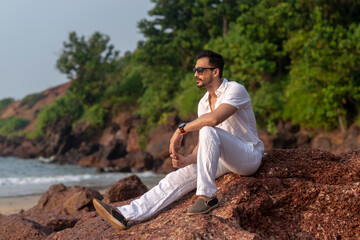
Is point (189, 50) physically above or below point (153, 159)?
above

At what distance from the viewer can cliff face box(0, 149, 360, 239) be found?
3.15 metres

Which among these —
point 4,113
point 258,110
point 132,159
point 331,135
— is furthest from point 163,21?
point 4,113

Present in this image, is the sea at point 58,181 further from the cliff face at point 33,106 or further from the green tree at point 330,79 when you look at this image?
the cliff face at point 33,106

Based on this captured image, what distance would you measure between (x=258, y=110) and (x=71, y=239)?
1693cm

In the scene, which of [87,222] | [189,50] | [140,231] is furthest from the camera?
[189,50]

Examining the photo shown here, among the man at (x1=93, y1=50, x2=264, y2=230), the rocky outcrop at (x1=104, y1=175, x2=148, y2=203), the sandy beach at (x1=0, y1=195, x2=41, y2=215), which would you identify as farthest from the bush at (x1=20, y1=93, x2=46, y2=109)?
the man at (x1=93, y1=50, x2=264, y2=230)

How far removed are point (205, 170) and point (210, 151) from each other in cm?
16

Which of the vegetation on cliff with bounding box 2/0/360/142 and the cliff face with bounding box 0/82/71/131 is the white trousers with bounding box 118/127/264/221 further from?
the cliff face with bounding box 0/82/71/131

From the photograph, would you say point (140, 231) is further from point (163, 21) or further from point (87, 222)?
point (163, 21)

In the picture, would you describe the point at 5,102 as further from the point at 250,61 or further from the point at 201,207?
the point at 201,207

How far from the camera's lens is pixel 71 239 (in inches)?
149

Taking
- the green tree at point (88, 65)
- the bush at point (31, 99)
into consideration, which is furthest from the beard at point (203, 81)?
the bush at point (31, 99)

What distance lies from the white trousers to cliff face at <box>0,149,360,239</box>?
10cm

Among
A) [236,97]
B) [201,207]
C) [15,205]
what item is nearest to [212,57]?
[236,97]
